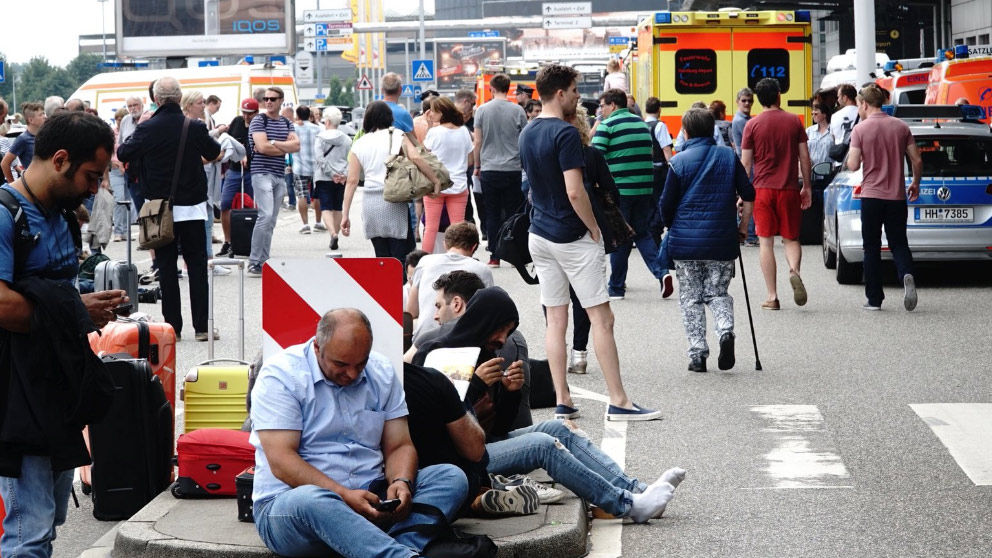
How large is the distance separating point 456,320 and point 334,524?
178cm

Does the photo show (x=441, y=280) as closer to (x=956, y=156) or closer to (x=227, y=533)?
(x=227, y=533)

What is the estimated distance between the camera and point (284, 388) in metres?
5.44

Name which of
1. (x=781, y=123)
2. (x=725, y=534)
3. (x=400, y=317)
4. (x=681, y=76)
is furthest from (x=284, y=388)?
(x=681, y=76)

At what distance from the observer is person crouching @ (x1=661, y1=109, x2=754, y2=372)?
10.3 metres

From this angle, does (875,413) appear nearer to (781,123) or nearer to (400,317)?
(400,317)

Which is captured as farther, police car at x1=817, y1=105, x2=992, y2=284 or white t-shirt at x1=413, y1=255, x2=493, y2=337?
police car at x1=817, y1=105, x2=992, y2=284

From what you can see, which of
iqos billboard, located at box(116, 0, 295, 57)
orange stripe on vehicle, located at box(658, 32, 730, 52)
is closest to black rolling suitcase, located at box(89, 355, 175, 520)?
orange stripe on vehicle, located at box(658, 32, 730, 52)

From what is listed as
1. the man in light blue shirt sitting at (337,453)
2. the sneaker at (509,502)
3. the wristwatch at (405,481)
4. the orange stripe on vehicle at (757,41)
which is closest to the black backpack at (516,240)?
the sneaker at (509,502)

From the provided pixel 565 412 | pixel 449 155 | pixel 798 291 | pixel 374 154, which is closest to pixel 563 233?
pixel 565 412

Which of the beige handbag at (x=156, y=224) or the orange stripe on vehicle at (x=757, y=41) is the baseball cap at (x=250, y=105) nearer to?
the orange stripe on vehicle at (x=757, y=41)

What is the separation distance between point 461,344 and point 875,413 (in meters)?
3.22

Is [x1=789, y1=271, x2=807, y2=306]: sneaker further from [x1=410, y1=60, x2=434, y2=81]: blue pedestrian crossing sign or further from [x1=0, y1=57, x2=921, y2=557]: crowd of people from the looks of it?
[x1=410, y1=60, x2=434, y2=81]: blue pedestrian crossing sign

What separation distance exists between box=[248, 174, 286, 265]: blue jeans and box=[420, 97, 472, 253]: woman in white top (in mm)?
2071

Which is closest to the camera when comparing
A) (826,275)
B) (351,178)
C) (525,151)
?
(525,151)
